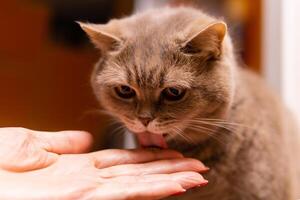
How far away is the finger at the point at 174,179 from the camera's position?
109 cm

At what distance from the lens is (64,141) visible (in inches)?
50.1

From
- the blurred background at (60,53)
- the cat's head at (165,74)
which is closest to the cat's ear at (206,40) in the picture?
the cat's head at (165,74)

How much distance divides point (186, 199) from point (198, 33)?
0.48 metres

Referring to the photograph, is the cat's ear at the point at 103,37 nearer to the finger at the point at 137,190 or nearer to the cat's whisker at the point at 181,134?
the cat's whisker at the point at 181,134

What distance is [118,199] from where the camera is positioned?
1.02m

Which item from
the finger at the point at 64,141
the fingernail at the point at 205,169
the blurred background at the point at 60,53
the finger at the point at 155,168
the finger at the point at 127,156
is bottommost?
the finger at the point at 155,168

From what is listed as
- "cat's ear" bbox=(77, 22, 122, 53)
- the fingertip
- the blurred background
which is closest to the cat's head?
"cat's ear" bbox=(77, 22, 122, 53)

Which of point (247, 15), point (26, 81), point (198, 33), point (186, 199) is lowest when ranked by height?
point (186, 199)

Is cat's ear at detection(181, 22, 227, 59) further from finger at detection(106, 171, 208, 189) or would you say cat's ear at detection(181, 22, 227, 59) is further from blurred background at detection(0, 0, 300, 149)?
blurred background at detection(0, 0, 300, 149)

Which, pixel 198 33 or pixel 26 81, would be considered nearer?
pixel 198 33

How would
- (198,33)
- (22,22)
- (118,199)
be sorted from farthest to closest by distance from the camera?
(22,22)
(198,33)
(118,199)

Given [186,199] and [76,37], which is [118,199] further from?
[76,37]

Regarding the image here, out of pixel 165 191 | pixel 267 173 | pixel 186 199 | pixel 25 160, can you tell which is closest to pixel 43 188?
pixel 25 160

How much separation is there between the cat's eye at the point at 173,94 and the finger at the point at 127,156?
15cm
